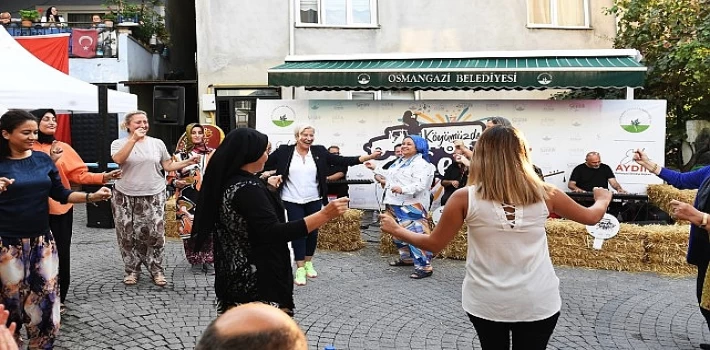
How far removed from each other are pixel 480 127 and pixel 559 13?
6.42 m

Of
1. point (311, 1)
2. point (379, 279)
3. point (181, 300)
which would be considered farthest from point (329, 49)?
point (181, 300)

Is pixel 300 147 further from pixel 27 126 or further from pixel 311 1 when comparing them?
pixel 311 1

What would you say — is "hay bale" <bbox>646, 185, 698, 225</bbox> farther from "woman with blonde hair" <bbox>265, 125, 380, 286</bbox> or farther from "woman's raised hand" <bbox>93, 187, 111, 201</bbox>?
"woman's raised hand" <bbox>93, 187, 111, 201</bbox>

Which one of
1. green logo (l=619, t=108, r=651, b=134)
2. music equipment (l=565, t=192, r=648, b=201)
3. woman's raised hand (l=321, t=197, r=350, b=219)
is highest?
green logo (l=619, t=108, r=651, b=134)

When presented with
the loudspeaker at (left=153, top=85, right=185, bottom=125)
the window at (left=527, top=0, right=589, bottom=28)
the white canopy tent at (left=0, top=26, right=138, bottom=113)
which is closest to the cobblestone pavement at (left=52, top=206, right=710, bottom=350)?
the white canopy tent at (left=0, top=26, right=138, bottom=113)

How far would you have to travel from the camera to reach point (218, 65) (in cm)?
1573

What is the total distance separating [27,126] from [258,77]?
11.5m

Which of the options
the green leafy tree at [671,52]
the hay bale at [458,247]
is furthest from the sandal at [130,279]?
the green leafy tree at [671,52]

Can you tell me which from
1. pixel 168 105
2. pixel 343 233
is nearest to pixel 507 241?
pixel 343 233

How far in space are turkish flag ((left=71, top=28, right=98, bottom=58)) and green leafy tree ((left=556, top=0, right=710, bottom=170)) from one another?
1245 centimetres

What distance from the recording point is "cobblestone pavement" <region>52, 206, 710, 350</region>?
5.34 metres

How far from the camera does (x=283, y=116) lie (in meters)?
11.8

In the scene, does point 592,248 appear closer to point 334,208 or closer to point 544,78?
point 544,78

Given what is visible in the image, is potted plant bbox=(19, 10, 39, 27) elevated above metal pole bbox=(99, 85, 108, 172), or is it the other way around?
potted plant bbox=(19, 10, 39, 27)
